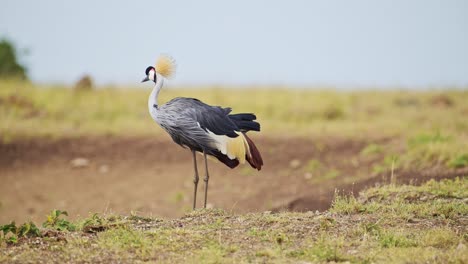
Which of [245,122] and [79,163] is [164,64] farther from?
[79,163]

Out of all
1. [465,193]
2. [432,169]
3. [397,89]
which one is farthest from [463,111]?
[465,193]

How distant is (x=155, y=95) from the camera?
8.27 metres

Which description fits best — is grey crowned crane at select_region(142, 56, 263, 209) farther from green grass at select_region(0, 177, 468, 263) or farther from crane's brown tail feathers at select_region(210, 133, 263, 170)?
green grass at select_region(0, 177, 468, 263)

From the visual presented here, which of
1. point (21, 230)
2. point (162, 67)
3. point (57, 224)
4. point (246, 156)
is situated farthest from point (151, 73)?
point (21, 230)

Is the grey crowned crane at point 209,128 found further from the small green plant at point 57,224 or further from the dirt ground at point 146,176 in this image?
the dirt ground at point 146,176

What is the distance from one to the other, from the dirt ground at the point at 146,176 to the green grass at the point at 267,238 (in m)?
3.41

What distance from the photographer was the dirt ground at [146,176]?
1184 cm

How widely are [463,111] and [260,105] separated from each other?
4.44m

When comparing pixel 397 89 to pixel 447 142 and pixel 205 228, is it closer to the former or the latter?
pixel 447 142

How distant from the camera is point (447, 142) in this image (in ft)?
38.3

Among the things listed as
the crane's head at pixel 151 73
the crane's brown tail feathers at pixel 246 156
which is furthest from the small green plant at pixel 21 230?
the crane's head at pixel 151 73

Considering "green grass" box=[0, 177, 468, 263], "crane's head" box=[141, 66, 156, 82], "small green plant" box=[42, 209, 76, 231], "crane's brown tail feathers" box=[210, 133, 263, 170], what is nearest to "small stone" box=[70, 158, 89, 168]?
"crane's head" box=[141, 66, 156, 82]

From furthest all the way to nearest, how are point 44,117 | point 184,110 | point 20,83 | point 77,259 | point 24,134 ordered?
point 20,83 → point 44,117 → point 24,134 → point 184,110 → point 77,259

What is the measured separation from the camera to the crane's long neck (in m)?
8.23
